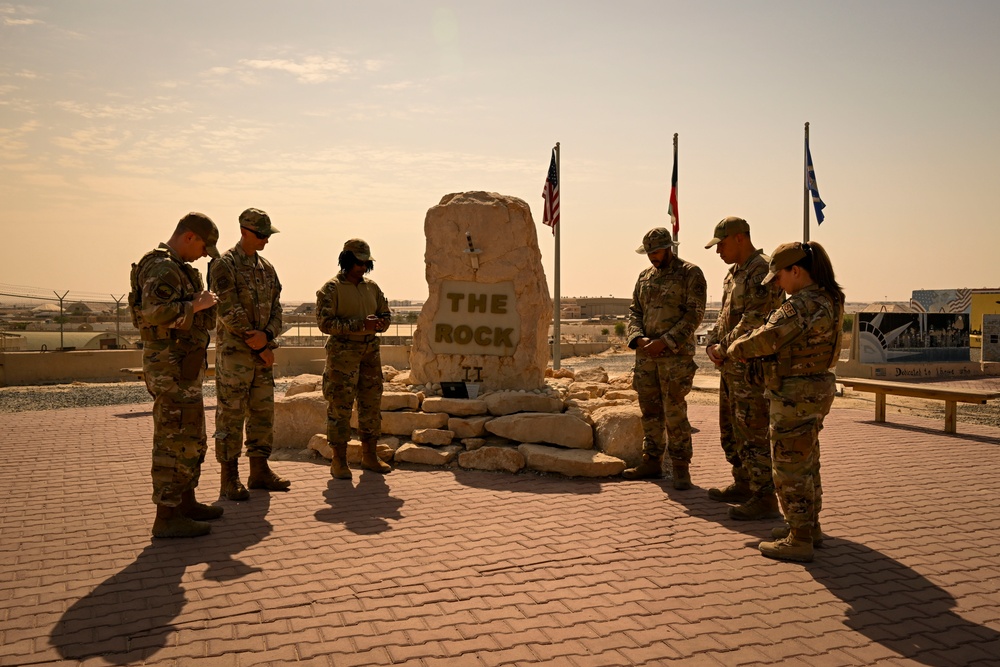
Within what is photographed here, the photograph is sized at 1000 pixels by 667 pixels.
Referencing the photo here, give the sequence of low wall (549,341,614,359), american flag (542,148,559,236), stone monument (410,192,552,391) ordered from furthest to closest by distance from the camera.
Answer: low wall (549,341,614,359) < american flag (542,148,559,236) < stone monument (410,192,552,391)

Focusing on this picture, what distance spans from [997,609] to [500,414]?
15.8ft

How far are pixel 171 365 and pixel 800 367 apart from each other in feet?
13.2

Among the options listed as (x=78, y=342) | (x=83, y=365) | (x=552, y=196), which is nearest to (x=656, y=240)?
(x=552, y=196)

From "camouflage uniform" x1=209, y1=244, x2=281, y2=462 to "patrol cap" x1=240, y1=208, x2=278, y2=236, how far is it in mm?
228

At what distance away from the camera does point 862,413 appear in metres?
11.4

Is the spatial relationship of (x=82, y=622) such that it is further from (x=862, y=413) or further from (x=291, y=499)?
(x=862, y=413)

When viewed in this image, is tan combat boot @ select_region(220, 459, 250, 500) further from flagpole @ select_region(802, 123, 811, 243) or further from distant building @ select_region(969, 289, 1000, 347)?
distant building @ select_region(969, 289, 1000, 347)

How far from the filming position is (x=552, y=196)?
14.0 meters

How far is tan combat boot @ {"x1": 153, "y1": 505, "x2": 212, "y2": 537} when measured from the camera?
193 inches

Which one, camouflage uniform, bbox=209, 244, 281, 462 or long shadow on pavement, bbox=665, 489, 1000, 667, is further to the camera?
camouflage uniform, bbox=209, 244, 281, 462

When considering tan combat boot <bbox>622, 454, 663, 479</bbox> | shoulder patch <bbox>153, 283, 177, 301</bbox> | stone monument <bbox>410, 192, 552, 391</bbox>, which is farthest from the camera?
stone monument <bbox>410, 192, 552, 391</bbox>

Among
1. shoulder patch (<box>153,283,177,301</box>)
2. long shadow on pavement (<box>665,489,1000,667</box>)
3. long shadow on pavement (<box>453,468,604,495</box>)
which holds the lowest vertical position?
long shadow on pavement (<box>453,468,604,495</box>)

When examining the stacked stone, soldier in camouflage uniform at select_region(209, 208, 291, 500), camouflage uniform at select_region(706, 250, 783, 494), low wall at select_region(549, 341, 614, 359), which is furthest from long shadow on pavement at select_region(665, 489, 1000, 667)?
low wall at select_region(549, 341, 614, 359)

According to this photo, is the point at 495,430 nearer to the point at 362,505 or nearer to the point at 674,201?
the point at 362,505
